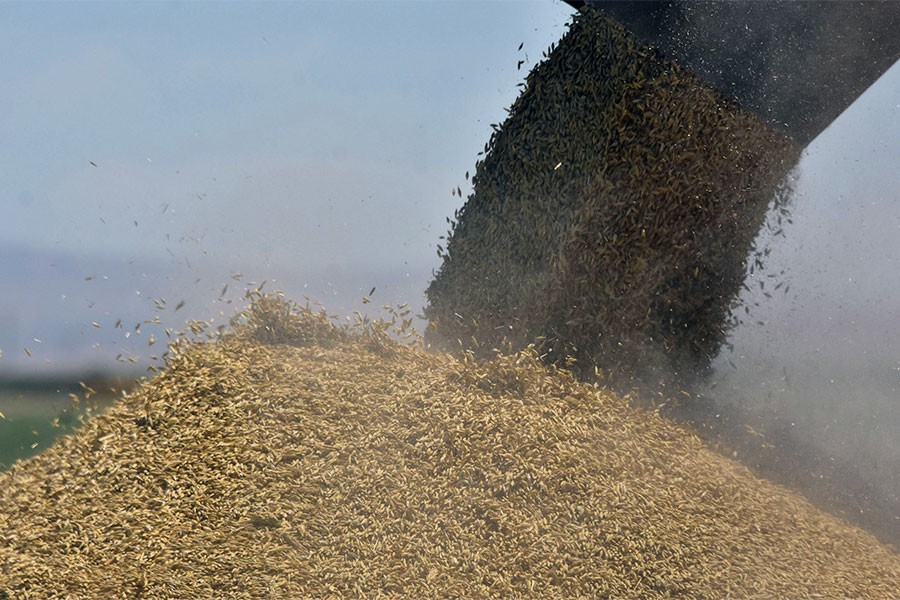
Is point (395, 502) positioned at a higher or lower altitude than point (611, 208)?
lower

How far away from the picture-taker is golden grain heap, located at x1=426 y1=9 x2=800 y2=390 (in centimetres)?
440

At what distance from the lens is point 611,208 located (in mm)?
4387

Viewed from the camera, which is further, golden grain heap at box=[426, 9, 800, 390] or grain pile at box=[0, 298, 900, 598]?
golden grain heap at box=[426, 9, 800, 390]

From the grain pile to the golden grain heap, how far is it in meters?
0.76

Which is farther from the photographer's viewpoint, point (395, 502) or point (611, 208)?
point (611, 208)

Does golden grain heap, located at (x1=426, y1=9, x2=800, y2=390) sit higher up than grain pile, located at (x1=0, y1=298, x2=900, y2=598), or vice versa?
golden grain heap, located at (x1=426, y1=9, x2=800, y2=390)

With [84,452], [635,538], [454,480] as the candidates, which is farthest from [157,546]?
[635,538]

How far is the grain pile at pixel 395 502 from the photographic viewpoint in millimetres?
2867

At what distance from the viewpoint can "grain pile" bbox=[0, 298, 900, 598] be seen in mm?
2867

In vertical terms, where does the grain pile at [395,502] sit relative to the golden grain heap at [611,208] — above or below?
below

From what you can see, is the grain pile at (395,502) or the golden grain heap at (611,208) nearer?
the grain pile at (395,502)

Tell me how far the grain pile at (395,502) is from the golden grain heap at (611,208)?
2.49ft

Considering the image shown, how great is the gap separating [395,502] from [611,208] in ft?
7.15

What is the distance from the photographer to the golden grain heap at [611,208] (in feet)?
14.4
